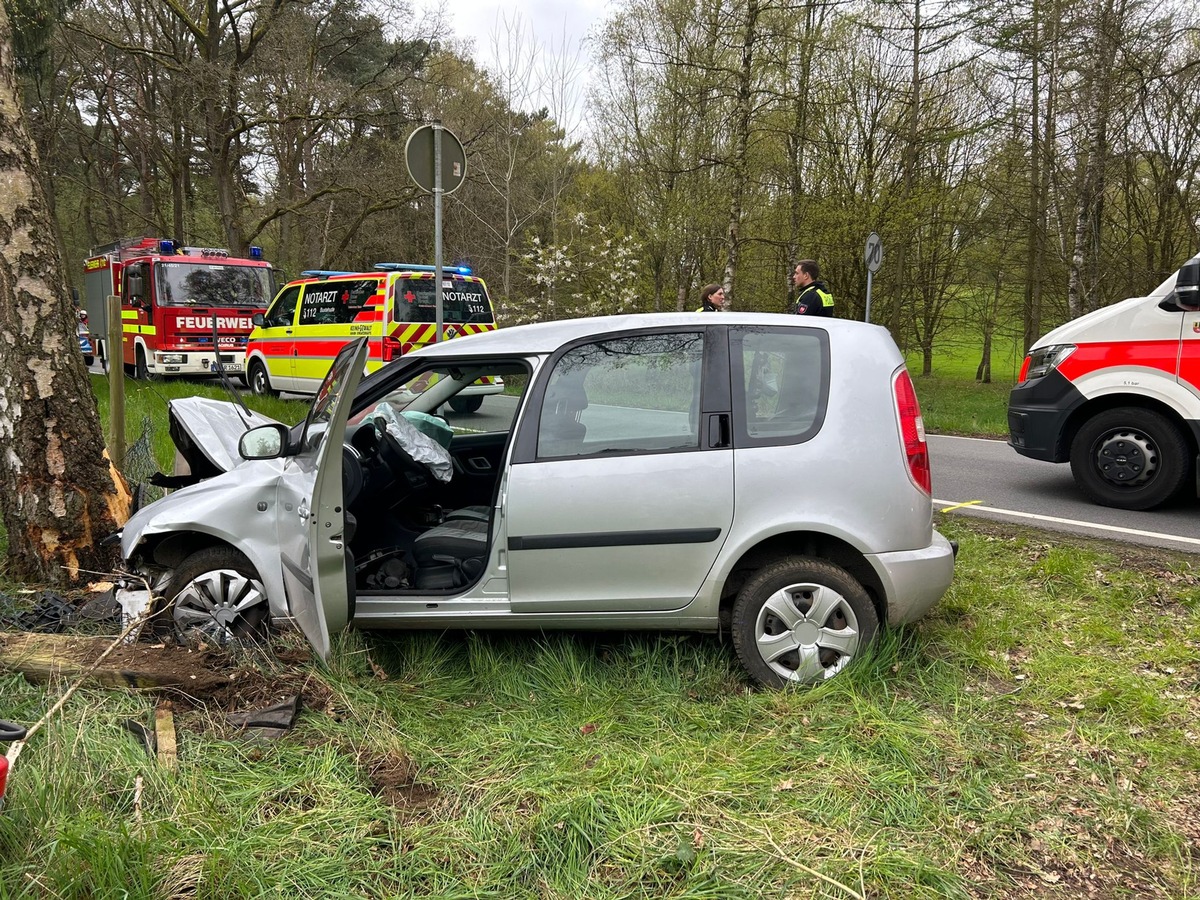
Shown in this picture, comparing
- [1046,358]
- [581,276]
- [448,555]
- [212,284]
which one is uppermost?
[581,276]

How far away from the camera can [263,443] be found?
3.39 metres

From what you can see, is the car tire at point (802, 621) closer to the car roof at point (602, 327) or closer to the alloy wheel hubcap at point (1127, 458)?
the car roof at point (602, 327)

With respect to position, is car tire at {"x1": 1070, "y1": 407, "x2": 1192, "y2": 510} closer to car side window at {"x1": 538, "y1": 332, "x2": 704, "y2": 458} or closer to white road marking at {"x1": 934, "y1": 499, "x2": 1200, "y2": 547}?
white road marking at {"x1": 934, "y1": 499, "x2": 1200, "y2": 547}

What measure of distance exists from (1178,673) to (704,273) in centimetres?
1794

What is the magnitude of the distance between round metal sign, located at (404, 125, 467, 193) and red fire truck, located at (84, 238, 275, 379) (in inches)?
368

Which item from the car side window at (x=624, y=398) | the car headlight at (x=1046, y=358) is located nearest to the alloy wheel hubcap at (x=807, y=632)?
the car side window at (x=624, y=398)

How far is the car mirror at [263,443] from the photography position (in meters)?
3.35

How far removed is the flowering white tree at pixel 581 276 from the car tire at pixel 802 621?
16474mm

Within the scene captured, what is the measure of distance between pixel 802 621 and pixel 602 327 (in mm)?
1453

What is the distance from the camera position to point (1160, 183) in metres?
15.9

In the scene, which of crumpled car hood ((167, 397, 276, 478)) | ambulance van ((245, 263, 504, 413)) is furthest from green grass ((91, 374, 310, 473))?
crumpled car hood ((167, 397, 276, 478))

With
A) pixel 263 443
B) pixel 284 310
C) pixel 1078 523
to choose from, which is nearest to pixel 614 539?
pixel 263 443

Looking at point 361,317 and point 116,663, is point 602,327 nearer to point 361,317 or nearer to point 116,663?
point 116,663

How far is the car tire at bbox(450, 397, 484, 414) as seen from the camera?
434 cm
